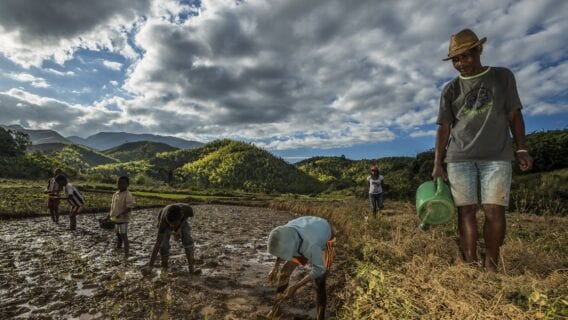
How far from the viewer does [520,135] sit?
3443 mm

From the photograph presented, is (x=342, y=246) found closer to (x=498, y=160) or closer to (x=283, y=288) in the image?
(x=283, y=288)

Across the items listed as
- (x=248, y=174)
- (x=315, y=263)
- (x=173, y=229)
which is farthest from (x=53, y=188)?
(x=248, y=174)

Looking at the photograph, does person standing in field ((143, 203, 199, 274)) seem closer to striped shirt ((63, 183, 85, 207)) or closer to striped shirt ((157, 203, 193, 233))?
striped shirt ((157, 203, 193, 233))

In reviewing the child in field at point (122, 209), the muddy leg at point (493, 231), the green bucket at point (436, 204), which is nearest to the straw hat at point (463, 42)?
the green bucket at point (436, 204)

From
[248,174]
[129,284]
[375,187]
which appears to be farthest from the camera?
[248,174]

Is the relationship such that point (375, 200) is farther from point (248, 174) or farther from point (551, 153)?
point (248, 174)

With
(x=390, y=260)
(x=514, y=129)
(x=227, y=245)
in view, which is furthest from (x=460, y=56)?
(x=227, y=245)

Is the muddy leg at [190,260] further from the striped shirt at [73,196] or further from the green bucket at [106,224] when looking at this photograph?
the striped shirt at [73,196]

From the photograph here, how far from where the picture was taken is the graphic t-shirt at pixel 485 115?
11.0ft

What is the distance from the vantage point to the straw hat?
3.39 m

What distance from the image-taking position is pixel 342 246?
8.50 m

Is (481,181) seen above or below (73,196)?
above

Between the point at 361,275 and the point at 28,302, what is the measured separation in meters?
4.32

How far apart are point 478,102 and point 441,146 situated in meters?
0.64
